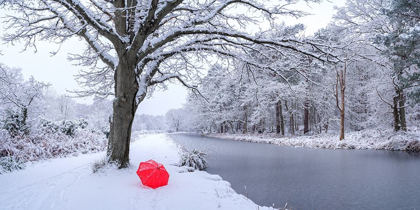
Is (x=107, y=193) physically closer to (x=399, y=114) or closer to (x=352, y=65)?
(x=399, y=114)

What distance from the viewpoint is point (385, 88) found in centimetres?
1545

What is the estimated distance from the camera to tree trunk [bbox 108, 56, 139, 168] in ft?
17.6

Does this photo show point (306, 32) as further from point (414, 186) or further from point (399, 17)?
point (399, 17)

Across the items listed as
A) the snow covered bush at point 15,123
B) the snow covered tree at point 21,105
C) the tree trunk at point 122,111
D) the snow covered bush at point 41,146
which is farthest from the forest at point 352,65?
the snow covered bush at point 15,123

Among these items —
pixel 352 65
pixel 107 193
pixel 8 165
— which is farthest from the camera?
pixel 352 65

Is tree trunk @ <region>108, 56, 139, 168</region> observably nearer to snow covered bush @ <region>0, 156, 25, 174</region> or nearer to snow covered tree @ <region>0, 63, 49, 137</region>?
snow covered bush @ <region>0, 156, 25, 174</region>

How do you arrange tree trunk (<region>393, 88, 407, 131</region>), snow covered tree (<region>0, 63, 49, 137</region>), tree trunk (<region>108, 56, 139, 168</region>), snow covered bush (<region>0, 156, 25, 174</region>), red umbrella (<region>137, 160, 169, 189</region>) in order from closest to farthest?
red umbrella (<region>137, 160, 169, 189</region>) < tree trunk (<region>108, 56, 139, 168</region>) < snow covered bush (<region>0, 156, 25, 174</region>) < snow covered tree (<region>0, 63, 49, 137</region>) < tree trunk (<region>393, 88, 407, 131</region>)

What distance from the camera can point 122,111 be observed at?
541cm

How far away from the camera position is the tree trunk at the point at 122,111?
5.36 m

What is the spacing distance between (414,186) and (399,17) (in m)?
8.25

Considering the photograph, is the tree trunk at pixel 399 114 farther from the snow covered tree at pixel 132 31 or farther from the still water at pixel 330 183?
the snow covered tree at pixel 132 31

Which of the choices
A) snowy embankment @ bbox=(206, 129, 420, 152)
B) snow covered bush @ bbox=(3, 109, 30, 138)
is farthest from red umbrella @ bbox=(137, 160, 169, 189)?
snowy embankment @ bbox=(206, 129, 420, 152)

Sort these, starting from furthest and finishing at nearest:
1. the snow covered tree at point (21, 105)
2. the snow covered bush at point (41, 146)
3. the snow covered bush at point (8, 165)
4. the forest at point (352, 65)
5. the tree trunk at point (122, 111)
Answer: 1. the snow covered tree at point (21, 105)
2. the snow covered bush at point (41, 146)
3. the forest at point (352, 65)
4. the snow covered bush at point (8, 165)
5. the tree trunk at point (122, 111)

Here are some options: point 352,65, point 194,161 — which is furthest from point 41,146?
point 352,65
